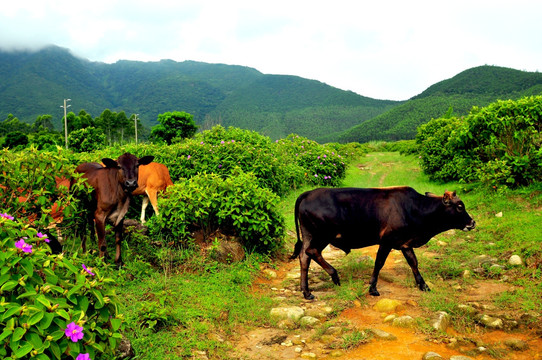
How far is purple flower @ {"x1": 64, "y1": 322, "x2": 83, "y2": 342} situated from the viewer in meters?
2.85

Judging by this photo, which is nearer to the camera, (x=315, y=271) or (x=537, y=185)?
(x=315, y=271)

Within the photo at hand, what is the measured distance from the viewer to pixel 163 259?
691 centimetres

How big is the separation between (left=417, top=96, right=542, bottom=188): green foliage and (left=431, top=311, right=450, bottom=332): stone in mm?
6844

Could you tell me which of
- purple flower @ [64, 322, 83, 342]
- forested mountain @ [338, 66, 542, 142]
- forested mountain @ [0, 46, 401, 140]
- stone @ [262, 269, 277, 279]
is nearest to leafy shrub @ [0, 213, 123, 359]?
purple flower @ [64, 322, 83, 342]

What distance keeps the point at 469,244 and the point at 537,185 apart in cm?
319

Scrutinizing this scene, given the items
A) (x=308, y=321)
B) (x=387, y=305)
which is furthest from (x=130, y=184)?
(x=387, y=305)

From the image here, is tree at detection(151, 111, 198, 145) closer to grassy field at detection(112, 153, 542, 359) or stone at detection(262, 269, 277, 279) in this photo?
grassy field at detection(112, 153, 542, 359)

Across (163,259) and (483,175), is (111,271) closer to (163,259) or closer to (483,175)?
(163,259)

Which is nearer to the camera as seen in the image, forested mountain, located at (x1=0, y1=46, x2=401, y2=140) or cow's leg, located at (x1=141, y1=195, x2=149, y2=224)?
cow's leg, located at (x1=141, y1=195, x2=149, y2=224)

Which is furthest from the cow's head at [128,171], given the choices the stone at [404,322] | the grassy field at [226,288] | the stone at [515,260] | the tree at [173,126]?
the tree at [173,126]

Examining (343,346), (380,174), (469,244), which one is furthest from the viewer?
(380,174)

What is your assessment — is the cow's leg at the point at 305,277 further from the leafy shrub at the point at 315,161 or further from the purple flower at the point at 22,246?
the leafy shrub at the point at 315,161

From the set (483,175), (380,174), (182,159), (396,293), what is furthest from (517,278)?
(380,174)

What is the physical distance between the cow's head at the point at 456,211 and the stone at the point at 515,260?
1.22 m
